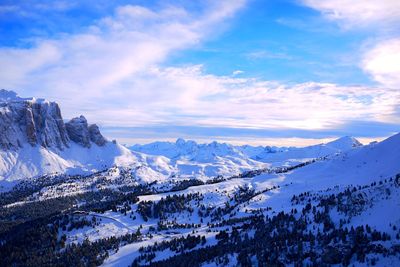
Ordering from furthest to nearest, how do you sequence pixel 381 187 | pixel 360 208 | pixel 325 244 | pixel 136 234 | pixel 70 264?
pixel 136 234 < pixel 70 264 < pixel 381 187 < pixel 360 208 < pixel 325 244

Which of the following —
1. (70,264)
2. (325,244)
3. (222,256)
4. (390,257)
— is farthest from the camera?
(70,264)

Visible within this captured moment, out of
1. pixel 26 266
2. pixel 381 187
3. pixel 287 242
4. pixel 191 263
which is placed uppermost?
pixel 381 187

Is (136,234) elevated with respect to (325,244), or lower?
lower

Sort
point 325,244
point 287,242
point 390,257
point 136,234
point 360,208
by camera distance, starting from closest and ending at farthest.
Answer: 1. point 390,257
2. point 325,244
3. point 287,242
4. point 360,208
5. point 136,234

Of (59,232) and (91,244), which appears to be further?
(59,232)

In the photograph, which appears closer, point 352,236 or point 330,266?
point 330,266

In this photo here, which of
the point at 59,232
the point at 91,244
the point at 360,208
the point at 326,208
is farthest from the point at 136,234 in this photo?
the point at 360,208

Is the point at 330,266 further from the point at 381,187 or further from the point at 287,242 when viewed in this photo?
Result: the point at 381,187

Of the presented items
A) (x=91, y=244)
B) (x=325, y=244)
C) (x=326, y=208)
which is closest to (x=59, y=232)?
(x=91, y=244)

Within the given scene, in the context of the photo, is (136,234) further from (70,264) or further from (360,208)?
(360,208)
